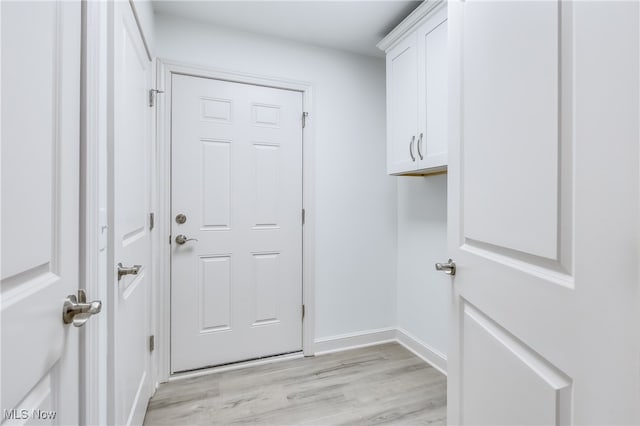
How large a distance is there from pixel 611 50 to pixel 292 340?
7.72 feet

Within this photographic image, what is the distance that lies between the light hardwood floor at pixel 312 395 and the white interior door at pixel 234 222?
0.66 feet

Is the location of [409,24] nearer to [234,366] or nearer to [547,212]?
[547,212]

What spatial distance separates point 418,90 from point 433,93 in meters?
0.15

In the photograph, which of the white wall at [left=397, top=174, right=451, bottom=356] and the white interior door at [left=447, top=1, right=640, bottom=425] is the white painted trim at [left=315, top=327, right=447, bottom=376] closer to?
the white wall at [left=397, top=174, right=451, bottom=356]

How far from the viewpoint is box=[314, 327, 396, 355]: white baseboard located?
243 centimetres

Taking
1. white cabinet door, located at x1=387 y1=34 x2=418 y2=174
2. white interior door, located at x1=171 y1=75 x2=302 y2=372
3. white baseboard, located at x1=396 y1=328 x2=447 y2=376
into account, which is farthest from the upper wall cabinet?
white baseboard, located at x1=396 y1=328 x2=447 y2=376

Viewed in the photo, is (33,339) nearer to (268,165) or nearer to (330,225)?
(268,165)

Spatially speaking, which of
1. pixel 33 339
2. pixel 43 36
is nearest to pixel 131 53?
pixel 43 36

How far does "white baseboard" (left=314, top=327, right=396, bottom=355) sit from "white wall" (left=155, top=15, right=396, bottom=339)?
43 mm

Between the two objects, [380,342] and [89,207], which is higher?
[89,207]

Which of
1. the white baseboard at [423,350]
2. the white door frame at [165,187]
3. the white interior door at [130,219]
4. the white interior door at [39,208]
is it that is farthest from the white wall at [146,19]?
the white baseboard at [423,350]

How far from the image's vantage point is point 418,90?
1.95 meters

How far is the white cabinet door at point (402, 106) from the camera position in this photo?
199 centimetres

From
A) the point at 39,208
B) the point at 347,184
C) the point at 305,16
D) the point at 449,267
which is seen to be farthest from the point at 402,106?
the point at 39,208
